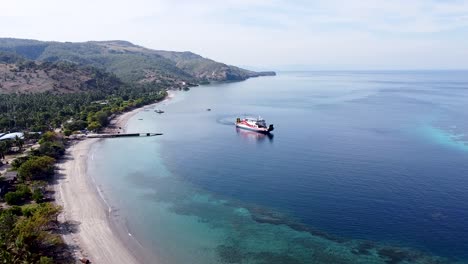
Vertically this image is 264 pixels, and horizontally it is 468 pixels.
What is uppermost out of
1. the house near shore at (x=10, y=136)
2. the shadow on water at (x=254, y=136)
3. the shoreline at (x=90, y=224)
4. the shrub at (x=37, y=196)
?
the house near shore at (x=10, y=136)

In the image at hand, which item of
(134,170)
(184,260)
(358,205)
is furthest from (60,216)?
(358,205)

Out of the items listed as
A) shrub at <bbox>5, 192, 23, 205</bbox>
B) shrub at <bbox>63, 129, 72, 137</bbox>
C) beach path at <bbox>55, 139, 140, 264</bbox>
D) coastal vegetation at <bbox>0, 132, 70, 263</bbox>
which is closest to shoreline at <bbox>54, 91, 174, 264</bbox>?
beach path at <bbox>55, 139, 140, 264</bbox>

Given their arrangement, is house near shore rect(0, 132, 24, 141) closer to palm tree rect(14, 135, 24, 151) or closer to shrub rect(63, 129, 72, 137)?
palm tree rect(14, 135, 24, 151)

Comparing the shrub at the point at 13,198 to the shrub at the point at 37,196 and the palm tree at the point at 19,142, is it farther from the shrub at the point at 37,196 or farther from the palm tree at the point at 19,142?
the palm tree at the point at 19,142

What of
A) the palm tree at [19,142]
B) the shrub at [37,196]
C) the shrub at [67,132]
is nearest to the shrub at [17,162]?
the shrub at [37,196]

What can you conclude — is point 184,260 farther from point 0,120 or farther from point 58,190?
point 0,120

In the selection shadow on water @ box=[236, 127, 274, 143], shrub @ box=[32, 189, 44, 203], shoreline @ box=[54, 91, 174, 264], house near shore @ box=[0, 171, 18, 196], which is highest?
house near shore @ box=[0, 171, 18, 196]

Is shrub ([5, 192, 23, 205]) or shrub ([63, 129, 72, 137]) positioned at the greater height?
shrub ([63, 129, 72, 137])
